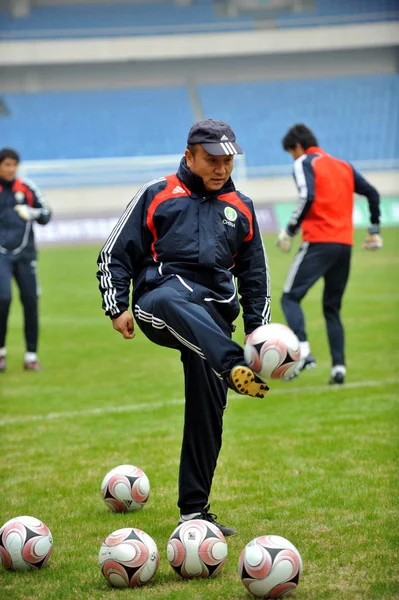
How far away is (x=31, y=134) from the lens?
138 feet

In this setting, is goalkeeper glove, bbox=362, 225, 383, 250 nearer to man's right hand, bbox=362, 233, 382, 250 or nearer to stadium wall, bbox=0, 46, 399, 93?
man's right hand, bbox=362, 233, 382, 250

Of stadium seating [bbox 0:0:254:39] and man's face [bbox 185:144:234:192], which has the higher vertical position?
stadium seating [bbox 0:0:254:39]

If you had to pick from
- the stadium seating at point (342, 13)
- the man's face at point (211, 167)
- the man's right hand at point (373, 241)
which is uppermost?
the stadium seating at point (342, 13)

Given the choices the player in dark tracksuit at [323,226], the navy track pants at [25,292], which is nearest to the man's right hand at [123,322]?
the player in dark tracksuit at [323,226]

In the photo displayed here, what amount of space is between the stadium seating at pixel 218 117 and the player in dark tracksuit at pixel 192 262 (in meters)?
35.3

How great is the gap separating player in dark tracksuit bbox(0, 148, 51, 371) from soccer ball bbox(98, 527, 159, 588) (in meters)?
7.54

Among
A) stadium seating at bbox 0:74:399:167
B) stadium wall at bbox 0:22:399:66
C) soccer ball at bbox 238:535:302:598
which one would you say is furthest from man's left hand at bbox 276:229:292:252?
stadium wall at bbox 0:22:399:66

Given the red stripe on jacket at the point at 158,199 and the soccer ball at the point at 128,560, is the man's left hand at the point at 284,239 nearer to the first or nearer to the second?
the red stripe on jacket at the point at 158,199

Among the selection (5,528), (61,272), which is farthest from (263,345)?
(61,272)

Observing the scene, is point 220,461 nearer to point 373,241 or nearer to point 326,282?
point 326,282

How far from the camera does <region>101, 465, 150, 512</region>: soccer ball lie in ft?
19.5

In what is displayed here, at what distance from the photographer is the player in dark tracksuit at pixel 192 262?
5.12 m

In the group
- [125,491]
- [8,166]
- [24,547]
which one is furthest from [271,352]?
[8,166]

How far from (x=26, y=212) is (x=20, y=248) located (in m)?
0.45
